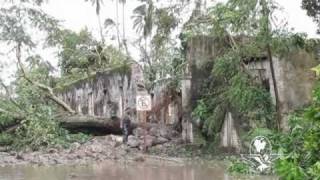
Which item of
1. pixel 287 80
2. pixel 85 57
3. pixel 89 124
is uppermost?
pixel 85 57

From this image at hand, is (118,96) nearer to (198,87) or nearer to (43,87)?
(43,87)

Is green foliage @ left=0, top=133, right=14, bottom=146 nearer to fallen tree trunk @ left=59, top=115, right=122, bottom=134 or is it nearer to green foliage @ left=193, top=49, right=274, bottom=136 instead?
fallen tree trunk @ left=59, top=115, right=122, bottom=134

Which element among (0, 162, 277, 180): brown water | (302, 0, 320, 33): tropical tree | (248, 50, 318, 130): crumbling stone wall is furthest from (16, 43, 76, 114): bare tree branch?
(302, 0, 320, 33): tropical tree

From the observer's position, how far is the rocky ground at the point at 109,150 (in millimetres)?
18500

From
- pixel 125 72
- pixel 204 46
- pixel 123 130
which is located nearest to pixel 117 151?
pixel 123 130

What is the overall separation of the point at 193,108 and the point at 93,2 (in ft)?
78.9

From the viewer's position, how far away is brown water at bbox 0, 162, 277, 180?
14.0m

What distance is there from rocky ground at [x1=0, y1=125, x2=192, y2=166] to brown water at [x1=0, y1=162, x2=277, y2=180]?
1.21 meters

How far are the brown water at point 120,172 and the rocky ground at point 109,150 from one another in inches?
47.7

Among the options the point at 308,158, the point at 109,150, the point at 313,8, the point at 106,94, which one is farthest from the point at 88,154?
the point at 308,158

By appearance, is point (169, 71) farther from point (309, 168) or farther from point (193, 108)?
point (309, 168)

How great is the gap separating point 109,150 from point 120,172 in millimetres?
4789

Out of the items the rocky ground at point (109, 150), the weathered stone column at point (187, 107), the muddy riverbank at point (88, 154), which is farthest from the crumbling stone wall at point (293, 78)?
the rocky ground at point (109, 150)

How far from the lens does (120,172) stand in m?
15.2
